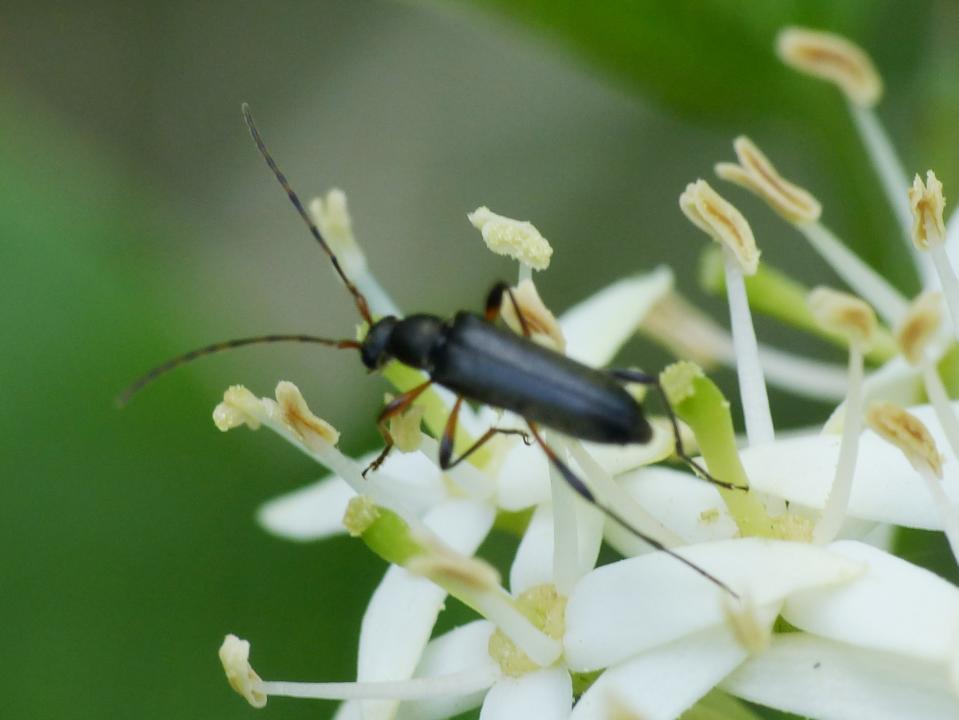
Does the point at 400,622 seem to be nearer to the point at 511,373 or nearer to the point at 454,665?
the point at 454,665

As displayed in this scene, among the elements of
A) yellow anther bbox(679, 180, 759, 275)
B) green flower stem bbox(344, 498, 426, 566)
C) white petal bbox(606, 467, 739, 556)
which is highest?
yellow anther bbox(679, 180, 759, 275)

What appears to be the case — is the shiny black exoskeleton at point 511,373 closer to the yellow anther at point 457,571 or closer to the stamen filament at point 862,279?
the yellow anther at point 457,571

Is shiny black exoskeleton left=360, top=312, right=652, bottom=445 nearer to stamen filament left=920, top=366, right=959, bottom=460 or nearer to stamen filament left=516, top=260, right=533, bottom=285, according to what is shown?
stamen filament left=516, top=260, right=533, bottom=285

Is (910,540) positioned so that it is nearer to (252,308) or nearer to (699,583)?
(699,583)

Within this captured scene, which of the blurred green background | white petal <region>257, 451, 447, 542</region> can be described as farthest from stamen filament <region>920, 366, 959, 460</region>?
Result: the blurred green background

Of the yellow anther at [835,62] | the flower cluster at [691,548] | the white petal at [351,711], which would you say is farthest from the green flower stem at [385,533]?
the yellow anther at [835,62]

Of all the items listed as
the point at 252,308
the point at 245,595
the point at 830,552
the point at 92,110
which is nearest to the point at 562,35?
the point at 252,308
